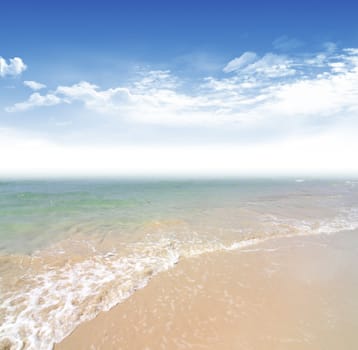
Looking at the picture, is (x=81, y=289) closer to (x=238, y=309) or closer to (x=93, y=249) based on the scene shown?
(x=93, y=249)

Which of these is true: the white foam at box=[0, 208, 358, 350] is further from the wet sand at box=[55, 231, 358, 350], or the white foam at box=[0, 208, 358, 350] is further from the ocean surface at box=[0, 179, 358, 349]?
the wet sand at box=[55, 231, 358, 350]

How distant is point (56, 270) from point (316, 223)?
1725cm

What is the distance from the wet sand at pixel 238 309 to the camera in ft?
16.4

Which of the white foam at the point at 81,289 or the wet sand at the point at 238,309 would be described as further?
the white foam at the point at 81,289

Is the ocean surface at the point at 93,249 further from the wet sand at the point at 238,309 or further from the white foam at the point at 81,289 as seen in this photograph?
the wet sand at the point at 238,309

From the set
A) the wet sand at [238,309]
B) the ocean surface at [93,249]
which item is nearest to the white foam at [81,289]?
the ocean surface at [93,249]

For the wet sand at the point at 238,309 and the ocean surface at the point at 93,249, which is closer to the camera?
the wet sand at the point at 238,309

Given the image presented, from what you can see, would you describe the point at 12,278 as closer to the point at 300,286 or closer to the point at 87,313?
the point at 87,313

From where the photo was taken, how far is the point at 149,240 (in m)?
12.8

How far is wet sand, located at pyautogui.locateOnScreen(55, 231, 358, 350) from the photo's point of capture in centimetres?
501

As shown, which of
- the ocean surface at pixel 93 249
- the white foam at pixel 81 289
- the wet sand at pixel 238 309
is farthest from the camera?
the ocean surface at pixel 93 249

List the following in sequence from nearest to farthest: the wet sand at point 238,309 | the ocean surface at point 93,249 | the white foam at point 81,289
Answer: the wet sand at point 238,309 < the white foam at point 81,289 < the ocean surface at point 93,249

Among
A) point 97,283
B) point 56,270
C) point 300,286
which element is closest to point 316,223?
point 300,286

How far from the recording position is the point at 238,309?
6.11 m
